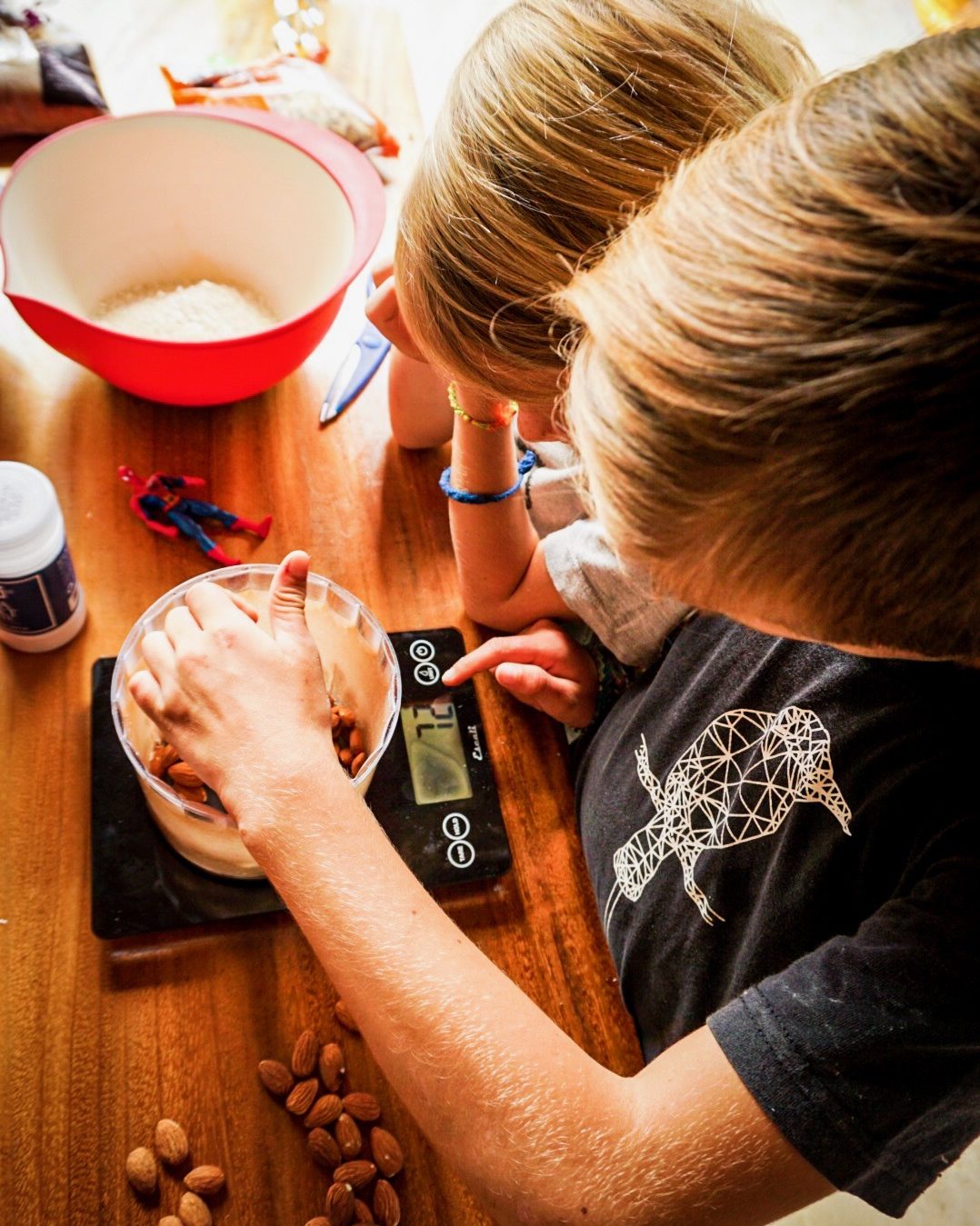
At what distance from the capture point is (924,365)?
1.12 feet

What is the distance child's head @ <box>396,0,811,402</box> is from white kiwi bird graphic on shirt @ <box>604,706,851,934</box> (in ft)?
0.98

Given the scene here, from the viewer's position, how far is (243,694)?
0.60 m

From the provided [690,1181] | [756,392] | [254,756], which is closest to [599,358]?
[756,392]

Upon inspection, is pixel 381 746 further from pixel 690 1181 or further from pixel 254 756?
pixel 690 1181

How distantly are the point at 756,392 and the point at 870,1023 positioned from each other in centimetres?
34

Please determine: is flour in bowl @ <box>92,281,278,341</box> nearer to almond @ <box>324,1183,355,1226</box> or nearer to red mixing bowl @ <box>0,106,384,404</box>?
red mixing bowl @ <box>0,106,384,404</box>

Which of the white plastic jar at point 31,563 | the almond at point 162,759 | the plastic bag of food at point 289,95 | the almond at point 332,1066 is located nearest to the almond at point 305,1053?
the almond at point 332,1066

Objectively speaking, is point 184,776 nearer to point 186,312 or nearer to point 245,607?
point 245,607

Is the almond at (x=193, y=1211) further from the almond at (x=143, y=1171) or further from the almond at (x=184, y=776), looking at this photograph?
the almond at (x=184, y=776)

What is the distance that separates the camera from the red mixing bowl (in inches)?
30.7

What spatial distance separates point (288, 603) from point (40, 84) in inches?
30.2

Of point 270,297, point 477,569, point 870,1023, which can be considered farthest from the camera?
point 270,297

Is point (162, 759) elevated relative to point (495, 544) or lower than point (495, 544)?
lower

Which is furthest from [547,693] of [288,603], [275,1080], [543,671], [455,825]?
[275,1080]
